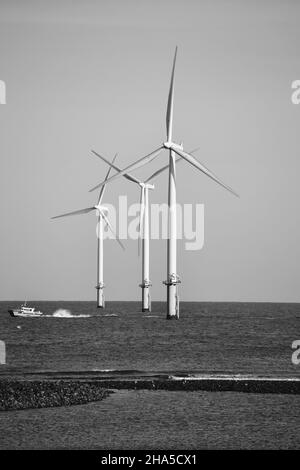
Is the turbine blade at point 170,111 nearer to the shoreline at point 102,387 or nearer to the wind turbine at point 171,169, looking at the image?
the wind turbine at point 171,169

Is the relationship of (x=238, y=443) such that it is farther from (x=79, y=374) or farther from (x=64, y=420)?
(x=79, y=374)

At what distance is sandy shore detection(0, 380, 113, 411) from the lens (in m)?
49.3

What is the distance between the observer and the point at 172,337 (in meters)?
138

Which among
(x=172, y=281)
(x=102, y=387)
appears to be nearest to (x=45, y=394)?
(x=102, y=387)

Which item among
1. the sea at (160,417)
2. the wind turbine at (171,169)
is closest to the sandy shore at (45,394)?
the sea at (160,417)

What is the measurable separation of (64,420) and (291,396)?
54.8 feet

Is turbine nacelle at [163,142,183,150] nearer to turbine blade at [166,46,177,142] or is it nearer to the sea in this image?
turbine blade at [166,46,177,142]

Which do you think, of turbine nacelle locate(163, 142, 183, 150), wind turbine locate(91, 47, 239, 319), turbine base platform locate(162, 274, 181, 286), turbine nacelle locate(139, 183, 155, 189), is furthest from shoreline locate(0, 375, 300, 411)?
turbine nacelle locate(139, 183, 155, 189)

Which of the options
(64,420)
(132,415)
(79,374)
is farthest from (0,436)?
(79,374)

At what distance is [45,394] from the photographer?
52.3 meters

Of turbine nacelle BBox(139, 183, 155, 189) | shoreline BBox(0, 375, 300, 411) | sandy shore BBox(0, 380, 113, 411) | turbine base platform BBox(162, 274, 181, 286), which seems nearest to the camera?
sandy shore BBox(0, 380, 113, 411)

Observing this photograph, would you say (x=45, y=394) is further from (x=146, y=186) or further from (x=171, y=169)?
(x=146, y=186)

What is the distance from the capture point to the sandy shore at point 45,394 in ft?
162
